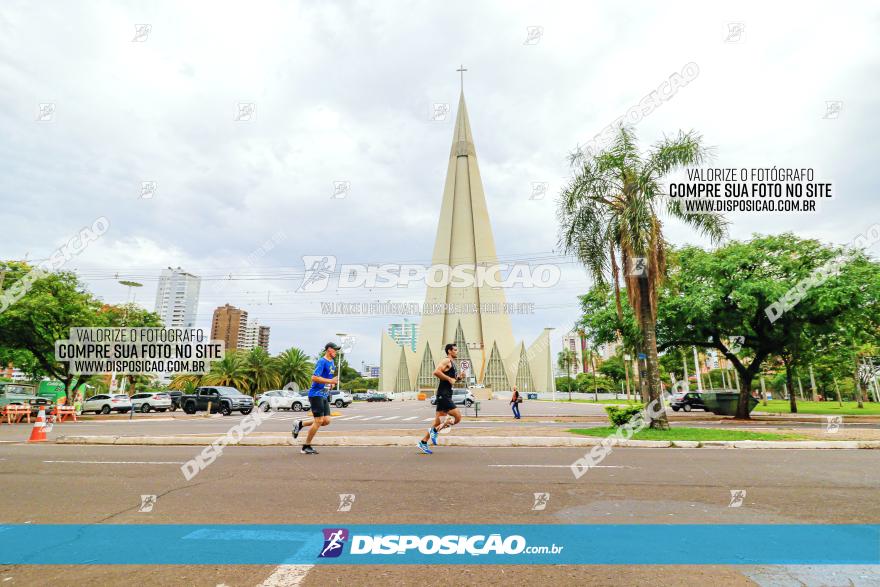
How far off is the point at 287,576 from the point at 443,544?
3.91 feet

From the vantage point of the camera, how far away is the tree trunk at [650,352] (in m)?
12.1

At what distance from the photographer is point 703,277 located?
1959 cm

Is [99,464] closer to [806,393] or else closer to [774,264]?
[774,264]

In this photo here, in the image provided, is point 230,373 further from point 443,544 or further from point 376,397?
point 443,544

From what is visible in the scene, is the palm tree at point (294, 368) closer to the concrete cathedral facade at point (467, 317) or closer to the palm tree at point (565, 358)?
the concrete cathedral facade at point (467, 317)

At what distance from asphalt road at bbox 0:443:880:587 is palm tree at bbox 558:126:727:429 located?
221 inches

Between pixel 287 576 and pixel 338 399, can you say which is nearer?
pixel 287 576

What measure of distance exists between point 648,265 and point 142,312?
34.2 metres

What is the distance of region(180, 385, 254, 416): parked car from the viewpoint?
26.0m
